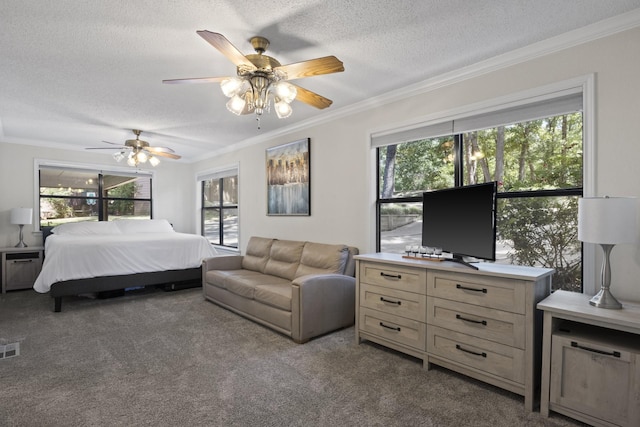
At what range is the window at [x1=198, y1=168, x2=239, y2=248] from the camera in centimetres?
618

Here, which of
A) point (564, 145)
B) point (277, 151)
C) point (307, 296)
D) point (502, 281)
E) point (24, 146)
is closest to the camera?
point (502, 281)

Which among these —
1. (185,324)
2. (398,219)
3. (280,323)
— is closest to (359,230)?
(398,219)

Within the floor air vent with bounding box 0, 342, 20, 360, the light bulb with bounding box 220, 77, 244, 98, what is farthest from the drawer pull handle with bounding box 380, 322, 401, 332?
the floor air vent with bounding box 0, 342, 20, 360

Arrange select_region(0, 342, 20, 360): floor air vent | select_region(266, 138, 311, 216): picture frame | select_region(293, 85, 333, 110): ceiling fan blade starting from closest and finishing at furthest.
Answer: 1. select_region(293, 85, 333, 110): ceiling fan blade
2. select_region(0, 342, 20, 360): floor air vent
3. select_region(266, 138, 311, 216): picture frame

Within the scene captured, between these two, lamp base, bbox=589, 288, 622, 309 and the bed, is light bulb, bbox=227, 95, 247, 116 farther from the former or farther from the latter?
the bed

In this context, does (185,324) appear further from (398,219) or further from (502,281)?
(502,281)

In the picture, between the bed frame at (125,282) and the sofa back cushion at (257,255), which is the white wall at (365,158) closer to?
the sofa back cushion at (257,255)

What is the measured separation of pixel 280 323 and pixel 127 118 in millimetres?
3209

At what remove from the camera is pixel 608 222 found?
1.82m

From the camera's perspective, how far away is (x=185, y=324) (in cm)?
351

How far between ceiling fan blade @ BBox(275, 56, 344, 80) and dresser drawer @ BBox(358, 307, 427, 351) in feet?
6.34

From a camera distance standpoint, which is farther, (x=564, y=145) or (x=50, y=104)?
(x=50, y=104)

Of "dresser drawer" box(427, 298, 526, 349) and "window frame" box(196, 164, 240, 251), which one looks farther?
"window frame" box(196, 164, 240, 251)

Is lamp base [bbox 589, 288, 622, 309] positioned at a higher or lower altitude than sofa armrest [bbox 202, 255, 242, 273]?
higher
